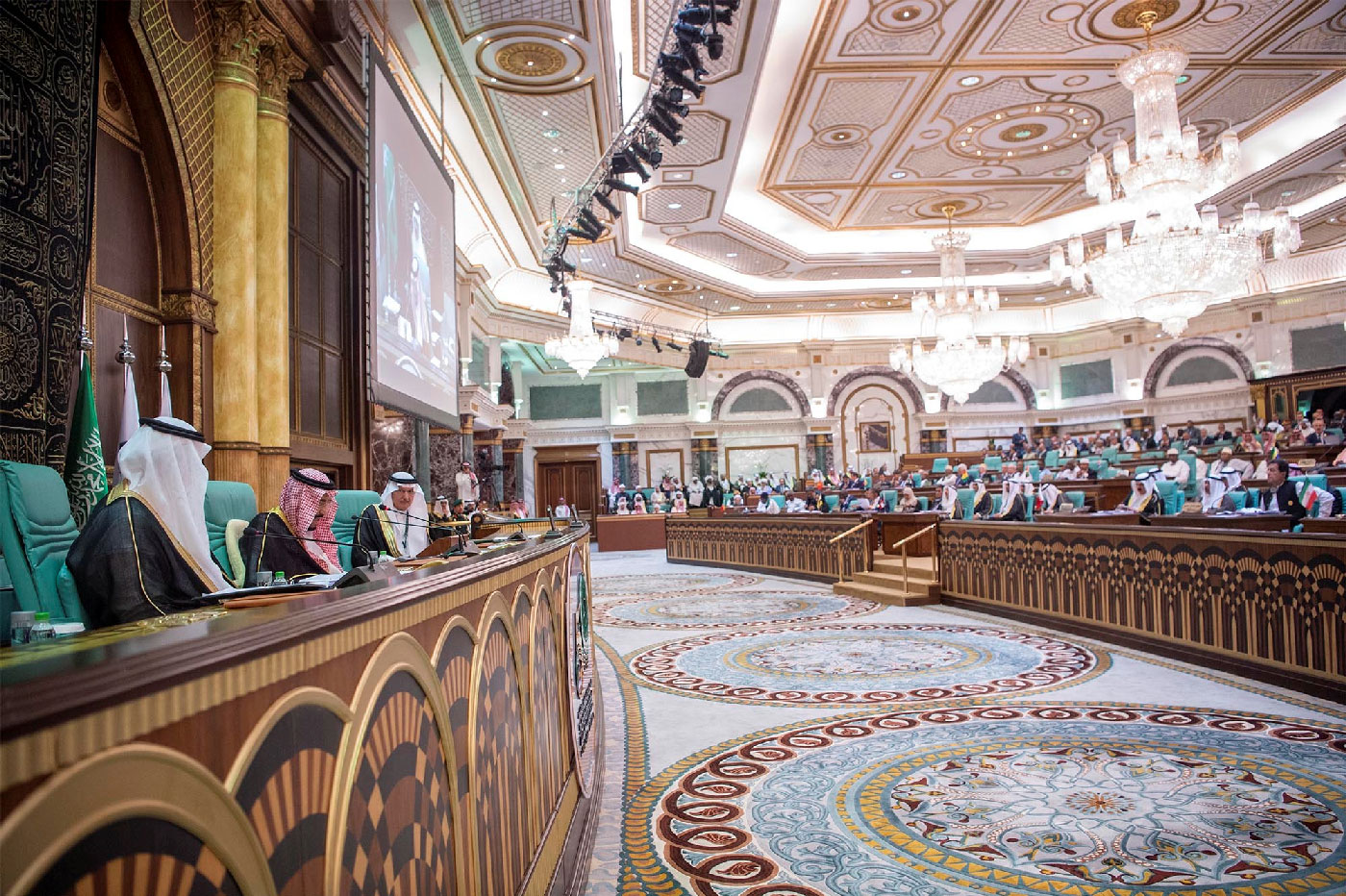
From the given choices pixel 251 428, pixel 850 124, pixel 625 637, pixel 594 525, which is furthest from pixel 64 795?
pixel 594 525

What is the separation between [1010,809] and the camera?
306cm

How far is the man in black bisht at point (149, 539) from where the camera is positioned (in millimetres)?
2873

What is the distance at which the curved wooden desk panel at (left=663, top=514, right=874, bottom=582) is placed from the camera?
1131 cm

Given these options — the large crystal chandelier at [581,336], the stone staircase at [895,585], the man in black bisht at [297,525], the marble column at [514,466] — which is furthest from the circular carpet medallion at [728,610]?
the marble column at [514,466]

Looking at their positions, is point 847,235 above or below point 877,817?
above

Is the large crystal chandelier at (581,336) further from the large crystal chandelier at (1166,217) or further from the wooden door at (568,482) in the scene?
the wooden door at (568,482)

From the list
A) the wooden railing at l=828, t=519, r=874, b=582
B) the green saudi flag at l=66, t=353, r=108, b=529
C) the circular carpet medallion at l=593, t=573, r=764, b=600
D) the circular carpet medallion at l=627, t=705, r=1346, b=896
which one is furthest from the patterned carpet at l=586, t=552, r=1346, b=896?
the circular carpet medallion at l=593, t=573, r=764, b=600

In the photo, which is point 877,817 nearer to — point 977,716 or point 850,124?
point 977,716

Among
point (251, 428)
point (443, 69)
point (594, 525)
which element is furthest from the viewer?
point (594, 525)

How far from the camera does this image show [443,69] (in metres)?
8.35

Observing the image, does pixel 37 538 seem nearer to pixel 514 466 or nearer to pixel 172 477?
pixel 172 477

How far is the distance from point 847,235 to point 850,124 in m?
5.74

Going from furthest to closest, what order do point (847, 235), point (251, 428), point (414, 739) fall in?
point (847, 235) < point (251, 428) < point (414, 739)

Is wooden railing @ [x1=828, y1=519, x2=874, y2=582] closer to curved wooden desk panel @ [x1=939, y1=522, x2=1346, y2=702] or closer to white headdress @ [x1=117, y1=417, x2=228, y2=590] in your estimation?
curved wooden desk panel @ [x1=939, y1=522, x2=1346, y2=702]
